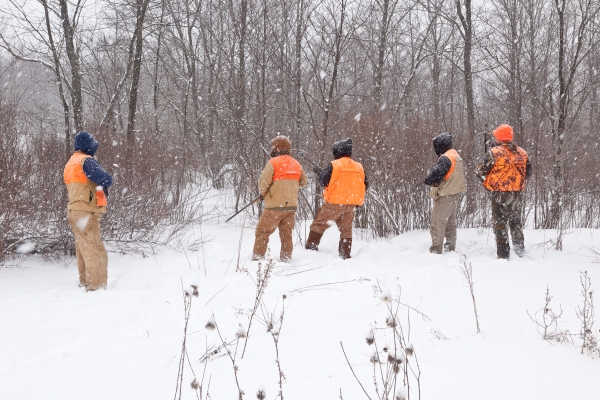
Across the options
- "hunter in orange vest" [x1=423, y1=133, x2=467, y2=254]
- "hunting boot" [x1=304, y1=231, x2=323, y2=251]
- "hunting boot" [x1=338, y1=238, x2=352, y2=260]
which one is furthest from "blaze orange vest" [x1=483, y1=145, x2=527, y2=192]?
"hunting boot" [x1=304, y1=231, x2=323, y2=251]

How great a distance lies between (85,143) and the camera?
14.4 feet

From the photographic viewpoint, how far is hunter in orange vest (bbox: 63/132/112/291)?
4.29 m

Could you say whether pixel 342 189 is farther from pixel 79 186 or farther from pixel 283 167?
pixel 79 186

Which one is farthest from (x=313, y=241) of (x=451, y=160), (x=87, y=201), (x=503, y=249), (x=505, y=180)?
(x=87, y=201)

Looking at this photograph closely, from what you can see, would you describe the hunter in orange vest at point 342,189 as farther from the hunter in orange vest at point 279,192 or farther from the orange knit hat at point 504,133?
the orange knit hat at point 504,133

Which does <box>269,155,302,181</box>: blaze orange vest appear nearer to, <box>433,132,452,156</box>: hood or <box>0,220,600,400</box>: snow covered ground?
<box>0,220,600,400</box>: snow covered ground

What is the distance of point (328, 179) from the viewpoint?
551 centimetres

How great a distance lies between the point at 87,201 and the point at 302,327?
8.89ft

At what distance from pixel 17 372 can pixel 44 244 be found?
3852 mm

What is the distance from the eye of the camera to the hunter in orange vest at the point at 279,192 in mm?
5285

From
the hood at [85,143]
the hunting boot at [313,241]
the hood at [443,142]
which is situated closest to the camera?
the hood at [85,143]

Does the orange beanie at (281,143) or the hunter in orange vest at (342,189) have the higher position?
the orange beanie at (281,143)

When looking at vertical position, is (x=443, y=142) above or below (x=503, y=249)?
above

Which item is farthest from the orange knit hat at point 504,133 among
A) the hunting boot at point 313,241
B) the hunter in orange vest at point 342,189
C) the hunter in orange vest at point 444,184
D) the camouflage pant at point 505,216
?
the hunting boot at point 313,241
